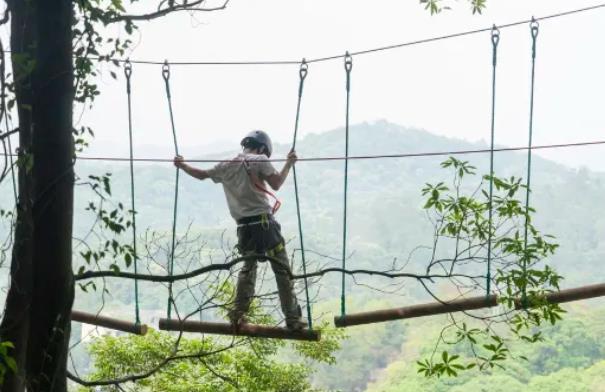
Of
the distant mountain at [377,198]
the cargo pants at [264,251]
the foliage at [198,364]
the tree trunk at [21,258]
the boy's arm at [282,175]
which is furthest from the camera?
the distant mountain at [377,198]

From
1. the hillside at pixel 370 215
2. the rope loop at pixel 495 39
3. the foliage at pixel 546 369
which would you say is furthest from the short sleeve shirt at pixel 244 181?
the hillside at pixel 370 215

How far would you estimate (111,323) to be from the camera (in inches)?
125

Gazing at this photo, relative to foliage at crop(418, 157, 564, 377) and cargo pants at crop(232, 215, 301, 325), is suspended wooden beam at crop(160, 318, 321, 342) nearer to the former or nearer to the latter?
cargo pants at crop(232, 215, 301, 325)

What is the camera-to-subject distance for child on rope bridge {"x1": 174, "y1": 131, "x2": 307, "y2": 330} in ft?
10.3

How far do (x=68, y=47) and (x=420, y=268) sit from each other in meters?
28.9

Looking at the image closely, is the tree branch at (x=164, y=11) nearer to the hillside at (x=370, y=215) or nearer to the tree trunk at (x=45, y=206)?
the tree trunk at (x=45, y=206)

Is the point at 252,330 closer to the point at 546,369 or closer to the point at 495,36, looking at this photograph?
the point at 495,36

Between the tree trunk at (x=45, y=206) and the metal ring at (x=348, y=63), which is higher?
the metal ring at (x=348, y=63)

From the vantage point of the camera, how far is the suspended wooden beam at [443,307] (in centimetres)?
289

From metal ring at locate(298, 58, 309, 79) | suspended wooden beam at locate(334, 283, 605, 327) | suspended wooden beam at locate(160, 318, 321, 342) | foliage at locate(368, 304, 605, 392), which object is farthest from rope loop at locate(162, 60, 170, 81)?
foliage at locate(368, 304, 605, 392)

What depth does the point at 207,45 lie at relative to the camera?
49.8 meters

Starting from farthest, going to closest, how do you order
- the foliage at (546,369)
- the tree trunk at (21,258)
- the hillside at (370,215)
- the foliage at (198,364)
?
the hillside at (370,215), the foliage at (546,369), the foliage at (198,364), the tree trunk at (21,258)

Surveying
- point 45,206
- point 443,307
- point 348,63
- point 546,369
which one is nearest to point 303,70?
point 348,63

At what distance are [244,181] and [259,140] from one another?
0.15 m
